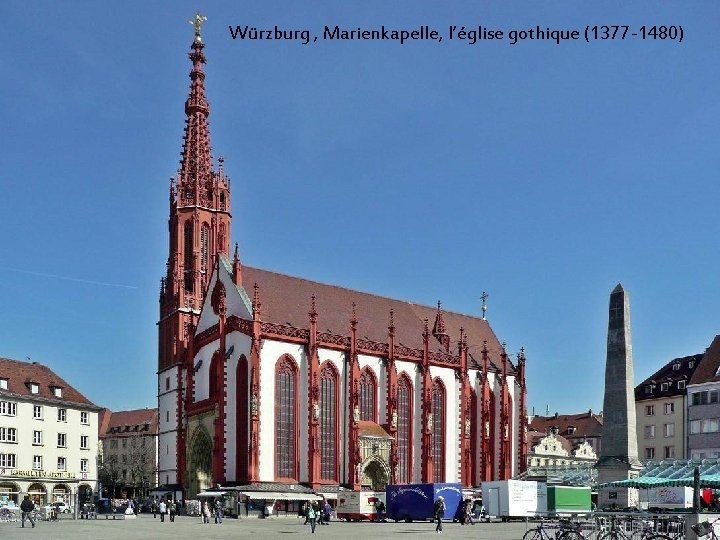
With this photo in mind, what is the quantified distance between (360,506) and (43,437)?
105 feet

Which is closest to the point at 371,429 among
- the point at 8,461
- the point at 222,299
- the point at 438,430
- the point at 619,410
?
the point at 438,430

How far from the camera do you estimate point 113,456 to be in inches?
5192

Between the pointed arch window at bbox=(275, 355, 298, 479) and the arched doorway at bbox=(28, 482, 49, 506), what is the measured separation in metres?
22.0

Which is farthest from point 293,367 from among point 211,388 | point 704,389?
point 704,389

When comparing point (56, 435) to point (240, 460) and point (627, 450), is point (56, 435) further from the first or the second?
point (627, 450)

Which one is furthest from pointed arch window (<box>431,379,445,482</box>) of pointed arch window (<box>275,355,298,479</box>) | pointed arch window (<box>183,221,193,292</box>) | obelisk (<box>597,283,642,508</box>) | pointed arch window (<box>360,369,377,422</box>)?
obelisk (<box>597,283,642,508</box>)

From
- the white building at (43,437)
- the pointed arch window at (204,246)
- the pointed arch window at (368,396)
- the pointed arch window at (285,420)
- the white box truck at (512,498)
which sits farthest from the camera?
the pointed arch window at (204,246)

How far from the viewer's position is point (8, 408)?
7362 centimetres

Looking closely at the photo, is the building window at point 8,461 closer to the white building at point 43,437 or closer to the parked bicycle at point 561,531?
the white building at point 43,437

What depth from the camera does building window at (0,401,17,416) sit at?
73062 millimetres

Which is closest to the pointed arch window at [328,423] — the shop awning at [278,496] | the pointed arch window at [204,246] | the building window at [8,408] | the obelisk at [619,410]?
the shop awning at [278,496]

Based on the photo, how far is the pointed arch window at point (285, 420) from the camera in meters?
63.0

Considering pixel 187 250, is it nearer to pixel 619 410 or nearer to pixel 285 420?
pixel 285 420

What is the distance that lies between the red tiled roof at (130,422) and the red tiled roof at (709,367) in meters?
70.2
